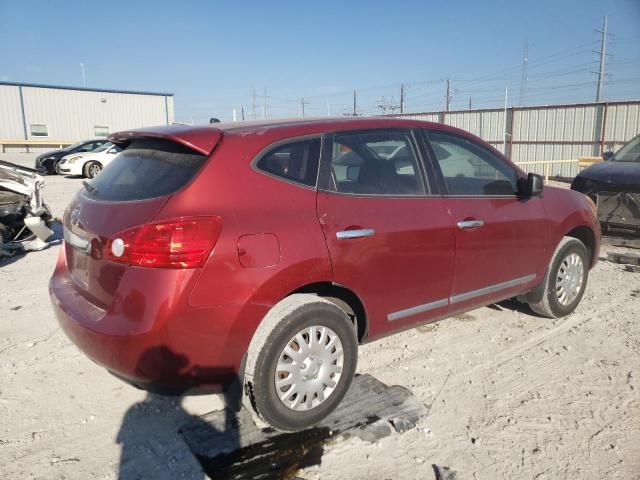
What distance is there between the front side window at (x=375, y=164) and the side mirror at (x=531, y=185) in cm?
110

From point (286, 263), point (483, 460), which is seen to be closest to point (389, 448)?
point (483, 460)

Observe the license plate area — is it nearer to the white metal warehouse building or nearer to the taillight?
the taillight

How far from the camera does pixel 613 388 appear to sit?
133 inches

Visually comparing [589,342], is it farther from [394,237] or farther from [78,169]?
[78,169]

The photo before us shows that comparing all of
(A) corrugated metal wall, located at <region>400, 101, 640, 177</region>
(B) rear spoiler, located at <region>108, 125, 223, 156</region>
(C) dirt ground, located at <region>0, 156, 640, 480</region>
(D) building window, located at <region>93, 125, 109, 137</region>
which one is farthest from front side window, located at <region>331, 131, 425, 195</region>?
(D) building window, located at <region>93, 125, 109, 137</region>

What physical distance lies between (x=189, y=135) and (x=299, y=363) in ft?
4.63

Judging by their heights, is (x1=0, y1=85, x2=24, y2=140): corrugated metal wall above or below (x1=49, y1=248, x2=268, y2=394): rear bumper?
above

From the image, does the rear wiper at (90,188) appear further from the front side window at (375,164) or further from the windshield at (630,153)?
the windshield at (630,153)

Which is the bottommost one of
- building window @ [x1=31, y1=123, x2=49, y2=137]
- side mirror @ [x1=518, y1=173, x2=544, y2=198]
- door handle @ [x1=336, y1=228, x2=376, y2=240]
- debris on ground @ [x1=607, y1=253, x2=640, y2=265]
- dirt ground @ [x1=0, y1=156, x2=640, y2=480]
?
dirt ground @ [x1=0, y1=156, x2=640, y2=480]

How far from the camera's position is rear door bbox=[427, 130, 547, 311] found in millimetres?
3627

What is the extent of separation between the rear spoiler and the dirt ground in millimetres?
1631

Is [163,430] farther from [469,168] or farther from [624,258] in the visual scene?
[624,258]

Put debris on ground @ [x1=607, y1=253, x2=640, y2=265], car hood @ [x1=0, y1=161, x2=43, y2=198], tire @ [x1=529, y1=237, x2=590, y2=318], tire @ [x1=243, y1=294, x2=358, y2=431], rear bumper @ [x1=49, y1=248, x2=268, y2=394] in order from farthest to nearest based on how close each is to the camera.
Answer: car hood @ [x1=0, y1=161, x2=43, y2=198], debris on ground @ [x1=607, y1=253, x2=640, y2=265], tire @ [x1=529, y1=237, x2=590, y2=318], tire @ [x1=243, y1=294, x2=358, y2=431], rear bumper @ [x1=49, y1=248, x2=268, y2=394]

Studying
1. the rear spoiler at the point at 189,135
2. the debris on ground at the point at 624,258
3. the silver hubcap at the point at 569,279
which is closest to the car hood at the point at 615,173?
the debris on ground at the point at 624,258
